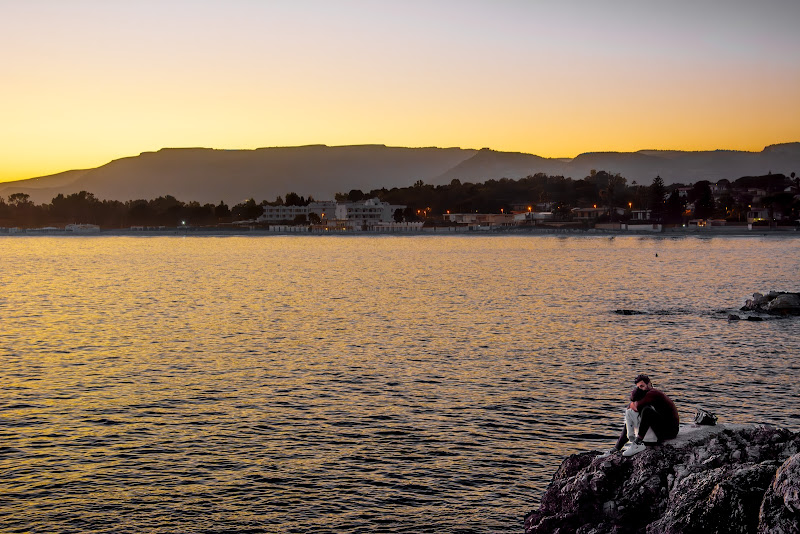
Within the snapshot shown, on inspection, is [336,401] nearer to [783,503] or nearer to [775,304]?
[783,503]

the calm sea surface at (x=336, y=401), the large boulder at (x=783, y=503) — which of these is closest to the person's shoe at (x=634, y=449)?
the large boulder at (x=783, y=503)

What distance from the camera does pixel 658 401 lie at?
53.8 ft

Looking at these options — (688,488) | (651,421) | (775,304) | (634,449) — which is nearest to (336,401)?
(634,449)

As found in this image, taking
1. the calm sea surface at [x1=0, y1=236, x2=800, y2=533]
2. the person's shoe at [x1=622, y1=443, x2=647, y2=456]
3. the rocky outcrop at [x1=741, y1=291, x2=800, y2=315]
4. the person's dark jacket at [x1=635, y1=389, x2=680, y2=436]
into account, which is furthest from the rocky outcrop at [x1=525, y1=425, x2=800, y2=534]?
the rocky outcrop at [x1=741, y1=291, x2=800, y2=315]

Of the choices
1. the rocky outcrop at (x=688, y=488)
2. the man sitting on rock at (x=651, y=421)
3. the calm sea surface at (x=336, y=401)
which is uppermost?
the man sitting on rock at (x=651, y=421)

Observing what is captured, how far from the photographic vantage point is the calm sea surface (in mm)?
20062

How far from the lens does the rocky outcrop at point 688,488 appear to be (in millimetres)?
13352

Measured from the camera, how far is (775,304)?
198ft

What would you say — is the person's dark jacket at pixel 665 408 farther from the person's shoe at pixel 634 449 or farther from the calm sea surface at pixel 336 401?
the calm sea surface at pixel 336 401

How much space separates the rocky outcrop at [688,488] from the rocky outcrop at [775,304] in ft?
158

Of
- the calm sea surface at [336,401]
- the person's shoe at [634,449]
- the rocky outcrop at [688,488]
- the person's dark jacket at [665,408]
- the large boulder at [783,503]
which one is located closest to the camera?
the large boulder at [783,503]

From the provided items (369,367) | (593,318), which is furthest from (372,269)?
(369,367)

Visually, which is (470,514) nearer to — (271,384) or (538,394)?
(538,394)

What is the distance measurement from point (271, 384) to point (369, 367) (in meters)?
5.86
